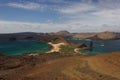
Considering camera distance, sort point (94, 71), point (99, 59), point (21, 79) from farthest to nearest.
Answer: point (99, 59), point (94, 71), point (21, 79)

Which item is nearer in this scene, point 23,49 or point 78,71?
point 78,71

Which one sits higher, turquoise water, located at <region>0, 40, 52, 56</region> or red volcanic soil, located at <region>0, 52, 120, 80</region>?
red volcanic soil, located at <region>0, 52, 120, 80</region>

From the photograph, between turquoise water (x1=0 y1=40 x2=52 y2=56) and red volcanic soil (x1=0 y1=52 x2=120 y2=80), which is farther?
turquoise water (x1=0 y1=40 x2=52 y2=56)

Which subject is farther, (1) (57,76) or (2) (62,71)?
(2) (62,71)

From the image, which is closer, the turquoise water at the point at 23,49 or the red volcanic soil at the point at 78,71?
the red volcanic soil at the point at 78,71

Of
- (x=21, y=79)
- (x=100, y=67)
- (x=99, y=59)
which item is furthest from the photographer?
(x=99, y=59)

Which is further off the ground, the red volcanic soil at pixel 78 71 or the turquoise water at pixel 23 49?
the red volcanic soil at pixel 78 71

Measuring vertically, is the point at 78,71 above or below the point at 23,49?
above

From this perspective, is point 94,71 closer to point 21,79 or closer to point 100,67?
point 100,67

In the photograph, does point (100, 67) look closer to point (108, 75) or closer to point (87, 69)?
point (87, 69)

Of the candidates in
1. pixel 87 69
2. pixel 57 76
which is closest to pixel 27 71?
pixel 57 76
